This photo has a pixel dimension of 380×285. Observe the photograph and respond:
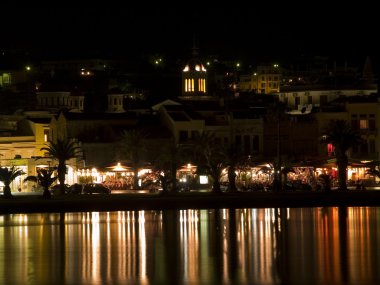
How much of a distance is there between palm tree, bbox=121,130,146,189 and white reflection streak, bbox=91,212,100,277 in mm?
10959

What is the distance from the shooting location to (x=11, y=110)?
140m

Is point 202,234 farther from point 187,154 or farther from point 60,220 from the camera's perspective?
point 187,154

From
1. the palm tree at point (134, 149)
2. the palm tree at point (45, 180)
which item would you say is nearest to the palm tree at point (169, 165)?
the palm tree at point (134, 149)

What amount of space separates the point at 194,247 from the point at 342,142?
30564 millimetres

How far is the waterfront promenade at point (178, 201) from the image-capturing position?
76.7m

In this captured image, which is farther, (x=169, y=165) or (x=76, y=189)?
(x=169, y=165)

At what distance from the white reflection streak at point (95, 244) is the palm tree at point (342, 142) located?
687 inches

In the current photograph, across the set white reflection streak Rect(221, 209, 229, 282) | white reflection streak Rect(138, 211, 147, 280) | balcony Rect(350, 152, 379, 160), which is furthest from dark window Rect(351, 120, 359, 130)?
white reflection streak Rect(138, 211, 147, 280)

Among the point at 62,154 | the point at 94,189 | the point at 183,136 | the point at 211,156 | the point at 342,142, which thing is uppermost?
the point at 183,136

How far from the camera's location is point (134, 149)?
88250mm

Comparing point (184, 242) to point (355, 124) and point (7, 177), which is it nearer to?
point (7, 177)

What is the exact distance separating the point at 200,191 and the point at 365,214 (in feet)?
55.6

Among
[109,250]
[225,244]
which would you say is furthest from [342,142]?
[109,250]

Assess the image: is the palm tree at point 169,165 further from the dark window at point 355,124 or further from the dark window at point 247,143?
the dark window at point 355,124
